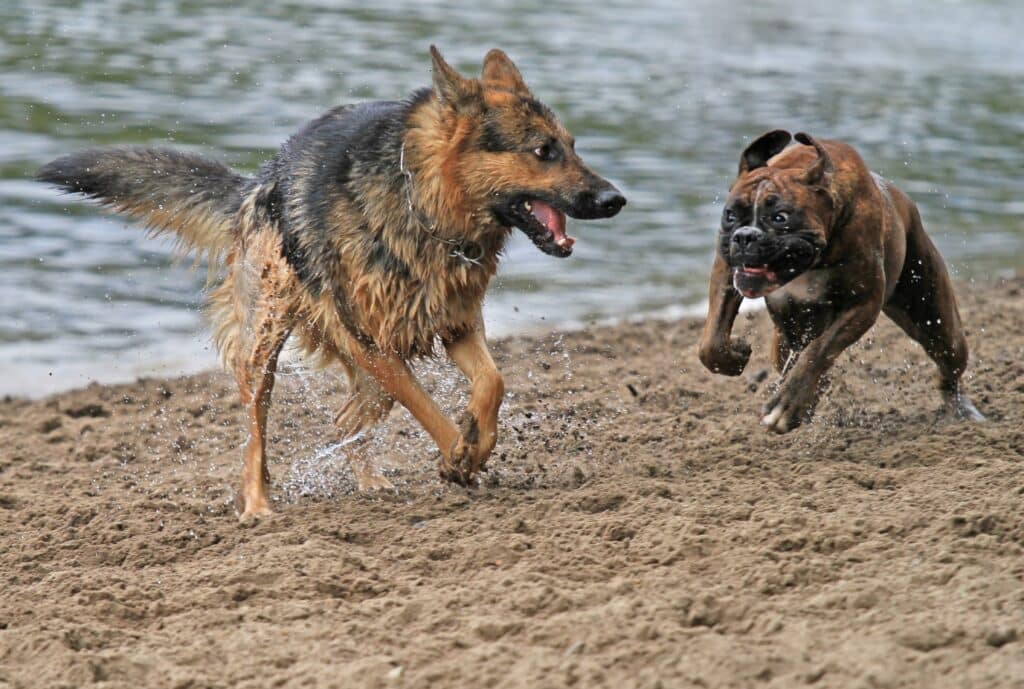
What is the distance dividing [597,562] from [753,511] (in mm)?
720

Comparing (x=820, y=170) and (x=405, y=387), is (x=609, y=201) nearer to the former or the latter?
(x=820, y=170)

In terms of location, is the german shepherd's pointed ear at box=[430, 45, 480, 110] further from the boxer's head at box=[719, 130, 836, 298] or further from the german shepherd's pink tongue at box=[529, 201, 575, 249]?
the boxer's head at box=[719, 130, 836, 298]

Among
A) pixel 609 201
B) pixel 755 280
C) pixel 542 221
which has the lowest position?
pixel 755 280

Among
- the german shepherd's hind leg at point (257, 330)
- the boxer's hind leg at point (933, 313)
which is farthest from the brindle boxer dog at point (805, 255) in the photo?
the german shepherd's hind leg at point (257, 330)

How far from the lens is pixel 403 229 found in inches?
229

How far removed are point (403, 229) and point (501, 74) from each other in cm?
78

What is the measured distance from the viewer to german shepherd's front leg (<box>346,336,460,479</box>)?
591cm

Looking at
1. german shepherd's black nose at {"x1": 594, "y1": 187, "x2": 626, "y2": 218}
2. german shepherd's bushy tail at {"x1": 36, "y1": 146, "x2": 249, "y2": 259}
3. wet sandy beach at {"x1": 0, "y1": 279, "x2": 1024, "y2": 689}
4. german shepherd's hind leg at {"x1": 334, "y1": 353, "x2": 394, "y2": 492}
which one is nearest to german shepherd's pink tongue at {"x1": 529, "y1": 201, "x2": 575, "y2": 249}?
german shepherd's black nose at {"x1": 594, "y1": 187, "x2": 626, "y2": 218}

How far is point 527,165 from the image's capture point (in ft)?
18.6

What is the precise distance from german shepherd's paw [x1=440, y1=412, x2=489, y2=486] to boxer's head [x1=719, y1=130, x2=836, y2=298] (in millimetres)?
1271

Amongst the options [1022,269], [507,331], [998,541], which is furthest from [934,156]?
[998,541]

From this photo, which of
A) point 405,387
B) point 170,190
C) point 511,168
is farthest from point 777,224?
point 170,190

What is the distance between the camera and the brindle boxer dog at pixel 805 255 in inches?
228

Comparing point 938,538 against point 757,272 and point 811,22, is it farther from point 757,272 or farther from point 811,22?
point 811,22
